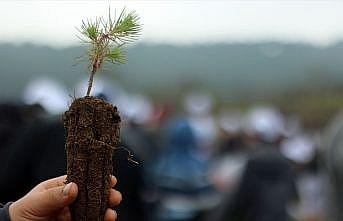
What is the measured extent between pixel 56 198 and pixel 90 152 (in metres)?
0.12

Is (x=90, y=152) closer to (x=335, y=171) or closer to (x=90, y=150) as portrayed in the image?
(x=90, y=150)

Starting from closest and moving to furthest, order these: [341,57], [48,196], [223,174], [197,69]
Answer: [48,196], [223,174], [341,57], [197,69]

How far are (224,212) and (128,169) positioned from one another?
1485mm

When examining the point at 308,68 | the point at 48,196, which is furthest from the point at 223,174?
the point at 308,68

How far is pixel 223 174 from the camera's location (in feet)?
23.7

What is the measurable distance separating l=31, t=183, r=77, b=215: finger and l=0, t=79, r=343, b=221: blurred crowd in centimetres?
41

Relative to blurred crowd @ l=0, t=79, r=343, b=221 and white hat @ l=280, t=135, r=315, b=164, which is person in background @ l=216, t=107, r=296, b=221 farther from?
white hat @ l=280, t=135, r=315, b=164

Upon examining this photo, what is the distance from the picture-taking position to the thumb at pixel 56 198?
1.65 m

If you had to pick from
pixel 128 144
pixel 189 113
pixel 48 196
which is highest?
pixel 48 196

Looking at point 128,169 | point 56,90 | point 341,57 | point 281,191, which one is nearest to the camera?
point 128,169

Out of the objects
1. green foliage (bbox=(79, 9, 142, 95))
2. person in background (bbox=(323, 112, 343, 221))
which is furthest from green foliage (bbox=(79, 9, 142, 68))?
person in background (bbox=(323, 112, 343, 221))

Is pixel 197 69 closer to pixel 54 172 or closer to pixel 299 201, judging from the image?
pixel 299 201

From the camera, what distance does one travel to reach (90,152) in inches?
65.1

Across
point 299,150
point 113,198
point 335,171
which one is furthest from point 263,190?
point 299,150
